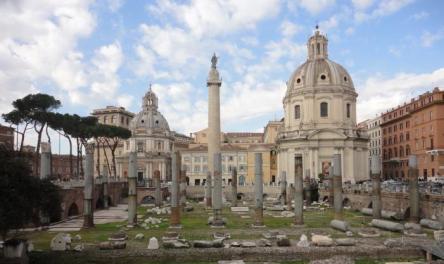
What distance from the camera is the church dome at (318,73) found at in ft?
257

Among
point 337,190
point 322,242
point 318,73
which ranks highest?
point 318,73

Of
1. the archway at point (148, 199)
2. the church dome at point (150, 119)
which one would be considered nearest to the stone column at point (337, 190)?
the archway at point (148, 199)

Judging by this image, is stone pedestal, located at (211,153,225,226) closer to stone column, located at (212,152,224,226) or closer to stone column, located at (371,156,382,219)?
stone column, located at (212,152,224,226)

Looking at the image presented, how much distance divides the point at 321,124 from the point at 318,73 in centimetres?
849

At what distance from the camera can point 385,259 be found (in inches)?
835

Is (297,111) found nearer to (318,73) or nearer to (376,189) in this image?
(318,73)

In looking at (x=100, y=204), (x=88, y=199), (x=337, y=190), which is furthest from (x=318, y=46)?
(x=88, y=199)

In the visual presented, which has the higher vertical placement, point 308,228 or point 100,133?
point 100,133

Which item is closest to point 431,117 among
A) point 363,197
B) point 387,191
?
point 363,197

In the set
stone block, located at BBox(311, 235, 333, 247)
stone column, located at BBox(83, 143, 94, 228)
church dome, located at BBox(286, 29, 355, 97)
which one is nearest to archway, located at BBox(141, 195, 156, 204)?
church dome, located at BBox(286, 29, 355, 97)

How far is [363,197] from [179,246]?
32.6m

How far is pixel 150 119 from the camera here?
10544cm

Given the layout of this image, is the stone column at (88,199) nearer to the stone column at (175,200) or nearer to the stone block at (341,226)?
the stone column at (175,200)

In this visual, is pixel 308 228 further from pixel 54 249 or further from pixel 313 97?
pixel 313 97
